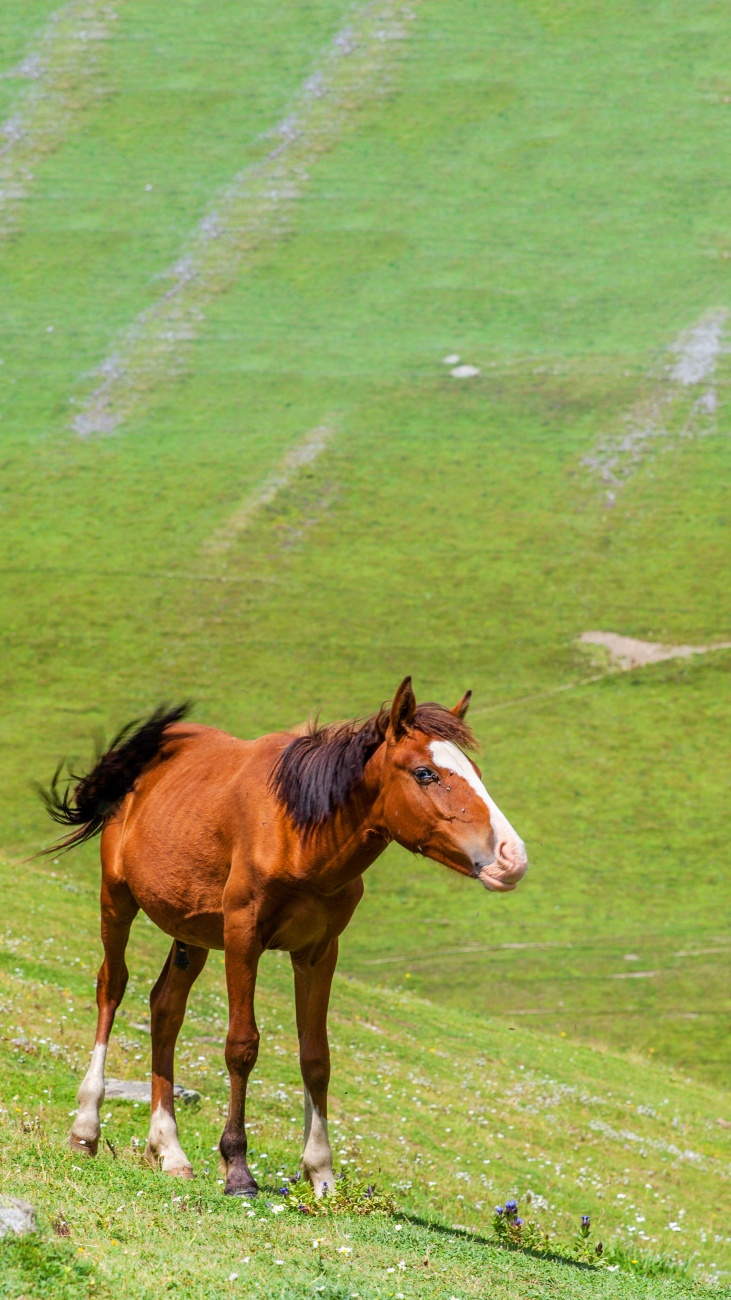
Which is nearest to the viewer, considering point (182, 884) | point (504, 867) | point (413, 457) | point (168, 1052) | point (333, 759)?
point (504, 867)

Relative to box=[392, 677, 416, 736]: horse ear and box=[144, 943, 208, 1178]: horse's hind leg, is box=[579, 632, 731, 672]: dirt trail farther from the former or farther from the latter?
box=[392, 677, 416, 736]: horse ear

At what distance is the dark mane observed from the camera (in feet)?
36.7

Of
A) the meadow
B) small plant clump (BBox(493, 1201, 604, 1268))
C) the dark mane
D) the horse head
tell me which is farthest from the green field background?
the horse head

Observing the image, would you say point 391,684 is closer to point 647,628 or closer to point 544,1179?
point 647,628

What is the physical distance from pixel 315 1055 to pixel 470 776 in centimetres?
328

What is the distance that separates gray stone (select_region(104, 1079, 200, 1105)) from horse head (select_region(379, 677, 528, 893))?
729 cm

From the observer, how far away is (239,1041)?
11.5m

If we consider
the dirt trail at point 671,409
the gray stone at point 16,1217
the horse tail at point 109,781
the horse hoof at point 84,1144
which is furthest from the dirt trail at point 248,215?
the gray stone at point 16,1217

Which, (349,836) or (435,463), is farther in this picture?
(435,463)

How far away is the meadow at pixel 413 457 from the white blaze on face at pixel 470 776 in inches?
523

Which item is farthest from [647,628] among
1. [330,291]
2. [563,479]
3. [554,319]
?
[330,291]

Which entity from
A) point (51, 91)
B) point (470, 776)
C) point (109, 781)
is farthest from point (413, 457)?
point (470, 776)

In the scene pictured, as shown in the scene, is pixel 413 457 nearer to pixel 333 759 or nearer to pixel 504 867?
pixel 333 759

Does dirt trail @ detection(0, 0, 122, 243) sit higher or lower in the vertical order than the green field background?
higher
